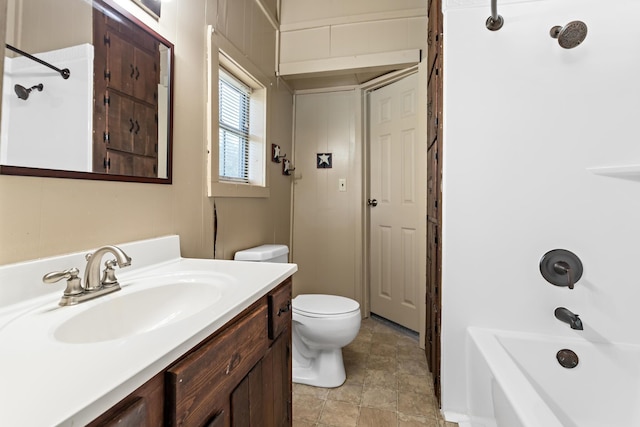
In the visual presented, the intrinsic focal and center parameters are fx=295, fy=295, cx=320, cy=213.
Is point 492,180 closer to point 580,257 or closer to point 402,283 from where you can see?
point 580,257

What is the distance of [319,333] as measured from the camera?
157cm

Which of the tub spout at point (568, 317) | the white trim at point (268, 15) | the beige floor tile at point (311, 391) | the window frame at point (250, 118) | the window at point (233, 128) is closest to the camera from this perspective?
the tub spout at point (568, 317)

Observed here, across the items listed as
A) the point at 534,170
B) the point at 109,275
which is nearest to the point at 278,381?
the point at 109,275

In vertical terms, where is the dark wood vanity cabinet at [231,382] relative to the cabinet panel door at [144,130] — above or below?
below

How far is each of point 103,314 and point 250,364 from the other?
0.38 meters

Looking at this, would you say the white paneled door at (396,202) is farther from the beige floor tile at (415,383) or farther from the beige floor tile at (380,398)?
the beige floor tile at (380,398)

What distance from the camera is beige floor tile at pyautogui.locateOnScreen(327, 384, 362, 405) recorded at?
60.0 inches

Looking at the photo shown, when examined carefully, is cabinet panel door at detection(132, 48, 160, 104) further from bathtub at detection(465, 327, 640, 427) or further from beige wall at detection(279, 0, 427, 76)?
bathtub at detection(465, 327, 640, 427)

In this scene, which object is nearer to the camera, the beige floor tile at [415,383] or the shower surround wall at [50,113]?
the shower surround wall at [50,113]

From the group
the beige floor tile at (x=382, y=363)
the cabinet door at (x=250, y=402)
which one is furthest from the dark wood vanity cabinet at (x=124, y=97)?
the beige floor tile at (x=382, y=363)

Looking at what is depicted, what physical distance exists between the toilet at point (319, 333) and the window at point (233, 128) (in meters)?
0.50

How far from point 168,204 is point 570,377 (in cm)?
175

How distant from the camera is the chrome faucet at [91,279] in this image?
2.31ft

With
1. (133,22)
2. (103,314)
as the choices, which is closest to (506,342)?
(103,314)
